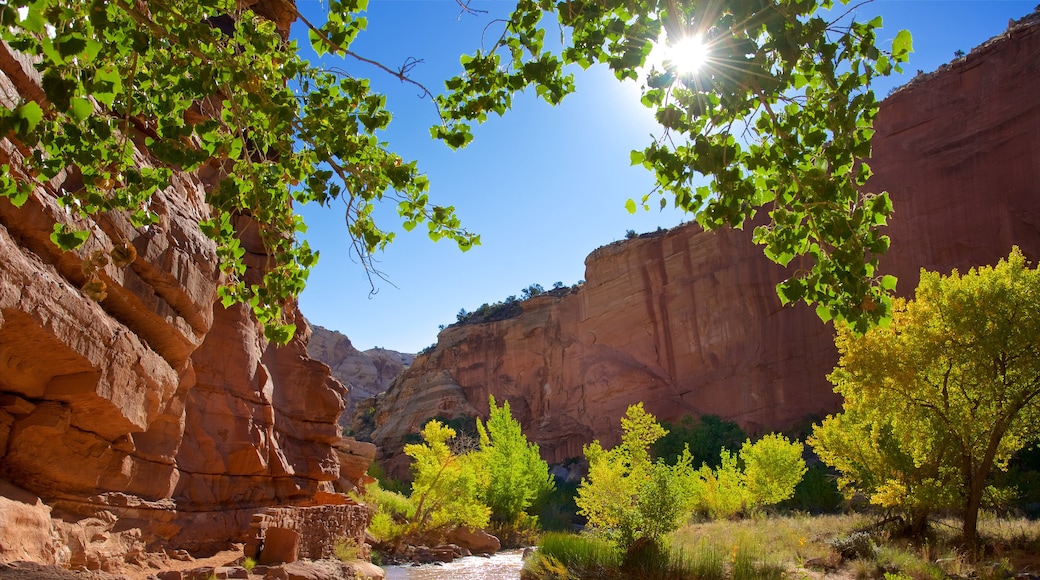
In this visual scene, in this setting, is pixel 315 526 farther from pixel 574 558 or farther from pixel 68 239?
pixel 68 239

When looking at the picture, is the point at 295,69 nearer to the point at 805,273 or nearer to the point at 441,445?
the point at 805,273

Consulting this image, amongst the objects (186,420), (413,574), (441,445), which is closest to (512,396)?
(441,445)

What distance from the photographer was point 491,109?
181 inches

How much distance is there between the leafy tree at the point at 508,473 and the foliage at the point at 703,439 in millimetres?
10768

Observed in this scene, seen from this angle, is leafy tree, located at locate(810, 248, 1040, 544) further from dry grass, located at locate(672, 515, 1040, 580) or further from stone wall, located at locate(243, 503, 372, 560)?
stone wall, located at locate(243, 503, 372, 560)

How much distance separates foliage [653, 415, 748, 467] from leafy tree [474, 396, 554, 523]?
1077cm

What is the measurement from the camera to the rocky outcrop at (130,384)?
815cm

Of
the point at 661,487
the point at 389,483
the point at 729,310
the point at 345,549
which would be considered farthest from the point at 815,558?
the point at 389,483

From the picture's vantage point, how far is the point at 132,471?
11.4m

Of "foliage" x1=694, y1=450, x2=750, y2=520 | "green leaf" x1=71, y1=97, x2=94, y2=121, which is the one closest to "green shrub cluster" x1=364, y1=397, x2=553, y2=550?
"foliage" x1=694, y1=450, x2=750, y2=520

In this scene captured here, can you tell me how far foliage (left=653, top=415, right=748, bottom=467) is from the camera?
41812 mm

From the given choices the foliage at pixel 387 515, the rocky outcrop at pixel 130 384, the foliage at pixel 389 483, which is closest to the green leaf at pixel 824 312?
the rocky outcrop at pixel 130 384

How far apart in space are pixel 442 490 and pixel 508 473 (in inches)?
246

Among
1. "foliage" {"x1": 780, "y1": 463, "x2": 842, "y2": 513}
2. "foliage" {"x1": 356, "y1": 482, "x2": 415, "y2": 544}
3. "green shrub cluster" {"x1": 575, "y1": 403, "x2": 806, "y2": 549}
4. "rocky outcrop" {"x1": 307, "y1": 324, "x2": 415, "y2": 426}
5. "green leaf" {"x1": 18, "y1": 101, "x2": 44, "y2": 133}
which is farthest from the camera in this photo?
"rocky outcrop" {"x1": 307, "y1": 324, "x2": 415, "y2": 426}
